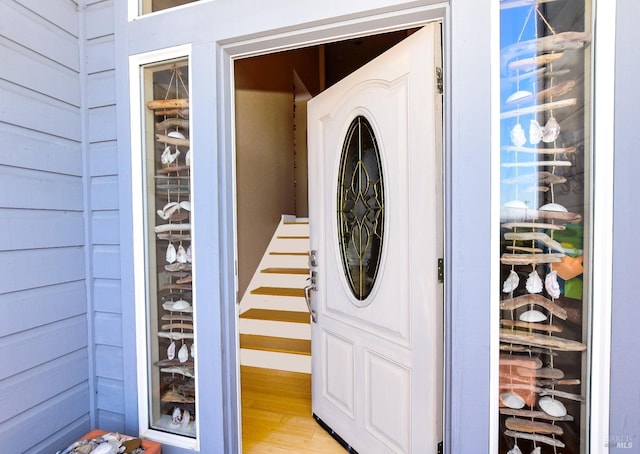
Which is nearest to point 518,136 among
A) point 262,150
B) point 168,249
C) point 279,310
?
point 168,249

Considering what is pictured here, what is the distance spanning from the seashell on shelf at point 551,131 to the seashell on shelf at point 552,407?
3.01 ft

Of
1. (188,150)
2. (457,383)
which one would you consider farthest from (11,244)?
(457,383)

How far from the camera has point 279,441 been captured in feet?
5.93

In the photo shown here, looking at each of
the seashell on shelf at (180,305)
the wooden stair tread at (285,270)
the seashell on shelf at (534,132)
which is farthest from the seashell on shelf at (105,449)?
the wooden stair tread at (285,270)

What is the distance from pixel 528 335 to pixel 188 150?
5.15 feet

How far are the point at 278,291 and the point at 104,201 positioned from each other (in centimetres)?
189

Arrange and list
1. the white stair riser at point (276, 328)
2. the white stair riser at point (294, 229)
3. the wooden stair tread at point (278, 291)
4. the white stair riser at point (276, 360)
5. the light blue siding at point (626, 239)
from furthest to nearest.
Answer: the white stair riser at point (294, 229) < the wooden stair tread at point (278, 291) < the white stair riser at point (276, 328) < the white stair riser at point (276, 360) < the light blue siding at point (626, 239)

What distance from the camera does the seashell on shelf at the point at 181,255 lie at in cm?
145

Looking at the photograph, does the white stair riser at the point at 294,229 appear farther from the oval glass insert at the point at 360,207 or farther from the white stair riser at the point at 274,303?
the oval glass insert at the point at 360,207

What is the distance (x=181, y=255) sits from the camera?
146cm

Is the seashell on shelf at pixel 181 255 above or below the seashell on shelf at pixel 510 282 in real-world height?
above

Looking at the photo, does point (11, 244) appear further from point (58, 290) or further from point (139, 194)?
point (139, 194)

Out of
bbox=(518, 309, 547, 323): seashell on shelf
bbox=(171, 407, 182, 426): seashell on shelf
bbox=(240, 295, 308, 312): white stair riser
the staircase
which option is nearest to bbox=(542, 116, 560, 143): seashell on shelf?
bbox=(518, 309, 547, 323): seashell on shelf

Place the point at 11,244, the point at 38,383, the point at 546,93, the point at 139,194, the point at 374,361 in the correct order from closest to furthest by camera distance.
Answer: the point at 546,93, the point at 11,244, the point at 38,383, the point at 139,194, the point at 374,361
